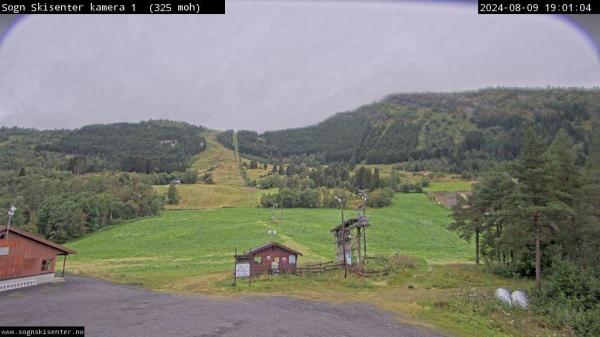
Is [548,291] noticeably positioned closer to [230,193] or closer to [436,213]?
[436,213]

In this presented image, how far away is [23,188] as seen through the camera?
11194cm

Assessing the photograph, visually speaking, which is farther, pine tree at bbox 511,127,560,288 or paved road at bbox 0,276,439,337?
pine tree at bbox 511,127,560,288

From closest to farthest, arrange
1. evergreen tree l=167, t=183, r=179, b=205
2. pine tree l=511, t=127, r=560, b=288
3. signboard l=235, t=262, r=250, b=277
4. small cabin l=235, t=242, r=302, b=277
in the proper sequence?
pine tree l=511, t=127, r=560, b=288 → signboard l=235, t=262, r=250, b=277 → small cabin l=235, t=242, r=302, b=277 → evergreen tree l=167, t=183, r=179, b=205

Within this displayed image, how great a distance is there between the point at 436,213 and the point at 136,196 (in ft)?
273

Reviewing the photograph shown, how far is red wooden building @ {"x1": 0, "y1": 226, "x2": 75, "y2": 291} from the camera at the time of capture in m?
31.2

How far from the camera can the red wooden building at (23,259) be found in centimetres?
3119

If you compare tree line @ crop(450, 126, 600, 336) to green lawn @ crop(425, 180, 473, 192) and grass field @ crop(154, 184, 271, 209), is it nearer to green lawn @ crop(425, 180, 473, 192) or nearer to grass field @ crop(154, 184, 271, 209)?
grass field @ crop(154, 184, 271, 209)

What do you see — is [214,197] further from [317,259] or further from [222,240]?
[317,259]

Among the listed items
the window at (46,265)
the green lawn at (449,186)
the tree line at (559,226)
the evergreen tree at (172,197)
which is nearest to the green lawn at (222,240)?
the window at (46,265)

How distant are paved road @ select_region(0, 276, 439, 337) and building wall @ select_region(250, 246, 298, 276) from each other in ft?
39.8

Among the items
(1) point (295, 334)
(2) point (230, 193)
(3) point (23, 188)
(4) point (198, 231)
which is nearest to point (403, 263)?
(1) point (295, 334)

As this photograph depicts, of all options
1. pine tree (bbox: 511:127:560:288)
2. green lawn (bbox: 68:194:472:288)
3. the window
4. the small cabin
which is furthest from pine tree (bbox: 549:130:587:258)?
the window

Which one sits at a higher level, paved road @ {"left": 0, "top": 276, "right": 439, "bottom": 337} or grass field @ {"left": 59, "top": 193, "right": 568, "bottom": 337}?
paved road @ {"left": 0, "top": 276, "right": 439, "bottom": 337}

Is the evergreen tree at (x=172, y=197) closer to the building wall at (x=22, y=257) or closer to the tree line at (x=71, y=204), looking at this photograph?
the tree line at (x=71, y=204)
